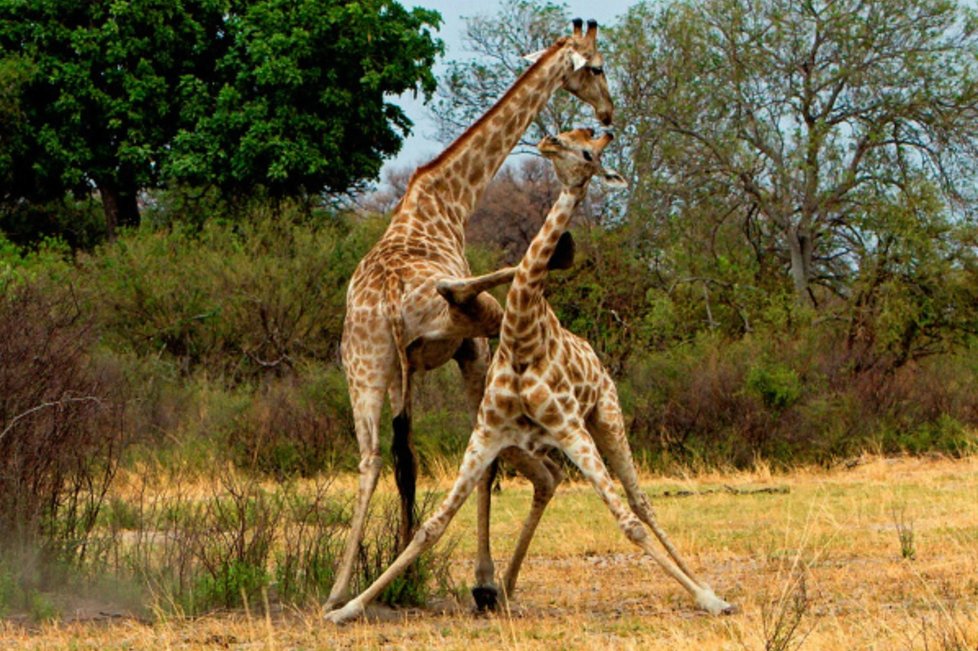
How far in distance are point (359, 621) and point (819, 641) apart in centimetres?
229

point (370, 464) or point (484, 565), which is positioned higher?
point (370, 464)

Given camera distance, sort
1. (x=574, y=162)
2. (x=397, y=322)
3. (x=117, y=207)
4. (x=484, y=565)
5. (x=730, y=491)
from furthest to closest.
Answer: (x=117, y=207)
(x=730, y=491)
(x=484, y=565)
(x=397, y=322)
(x=574, y=162)

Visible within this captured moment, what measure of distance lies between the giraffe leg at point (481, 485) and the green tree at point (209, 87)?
66.8ft

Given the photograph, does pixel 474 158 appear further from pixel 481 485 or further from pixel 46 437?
pixel 46 437

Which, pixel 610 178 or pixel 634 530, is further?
pixel 610 178

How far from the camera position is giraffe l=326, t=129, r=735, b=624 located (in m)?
7.05

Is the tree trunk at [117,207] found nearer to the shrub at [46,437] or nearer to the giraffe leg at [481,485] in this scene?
the shrub at [46,437]

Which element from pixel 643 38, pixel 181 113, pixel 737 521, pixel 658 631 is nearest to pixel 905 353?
pixel 643 38

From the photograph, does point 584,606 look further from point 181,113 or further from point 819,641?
point 181,113

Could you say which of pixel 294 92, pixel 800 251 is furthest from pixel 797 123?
pixel 294 92

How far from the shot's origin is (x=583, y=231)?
2345 centimetres

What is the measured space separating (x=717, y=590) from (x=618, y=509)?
4.54 ft

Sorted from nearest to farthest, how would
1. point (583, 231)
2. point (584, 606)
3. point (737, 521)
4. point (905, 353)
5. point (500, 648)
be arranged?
1. point (500, 648)
2. point (584, 606)
3. point (737, 521)
4. point (905, 353)
5. point (583, 231)

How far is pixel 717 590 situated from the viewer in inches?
319
